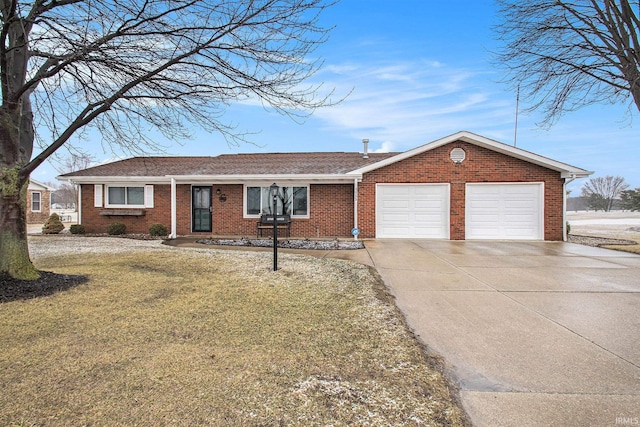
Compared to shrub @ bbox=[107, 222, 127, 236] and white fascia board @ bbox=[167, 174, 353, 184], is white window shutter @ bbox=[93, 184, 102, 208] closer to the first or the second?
shrub @ bbox=[107, 222, 127, 236]

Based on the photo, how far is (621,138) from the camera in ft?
37.9

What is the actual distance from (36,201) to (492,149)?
29087 millimetres

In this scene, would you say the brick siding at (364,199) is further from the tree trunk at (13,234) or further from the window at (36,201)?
the window at (36,201)

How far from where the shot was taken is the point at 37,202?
2480cm

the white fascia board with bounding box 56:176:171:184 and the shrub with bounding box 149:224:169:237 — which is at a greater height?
the white fascia board with bounding box 56:176:171:184

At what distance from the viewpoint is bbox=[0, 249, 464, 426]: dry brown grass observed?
2.25m

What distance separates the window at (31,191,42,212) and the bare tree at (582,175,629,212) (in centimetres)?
6639

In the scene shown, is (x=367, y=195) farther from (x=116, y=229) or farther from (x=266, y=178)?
(x=116, y=229)

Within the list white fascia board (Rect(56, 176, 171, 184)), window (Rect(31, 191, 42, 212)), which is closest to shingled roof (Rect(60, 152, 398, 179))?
white fascia board (Rect(56, 176, 171, 184))

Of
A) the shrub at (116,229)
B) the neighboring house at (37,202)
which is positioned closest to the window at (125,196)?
the shrub at (116,229)

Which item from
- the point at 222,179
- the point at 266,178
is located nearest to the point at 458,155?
the point at 266,178

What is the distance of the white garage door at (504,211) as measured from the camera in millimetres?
12125

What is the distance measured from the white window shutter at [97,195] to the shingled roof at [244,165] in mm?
552

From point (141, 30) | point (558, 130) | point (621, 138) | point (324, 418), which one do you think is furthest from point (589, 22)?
point (324, 418)
